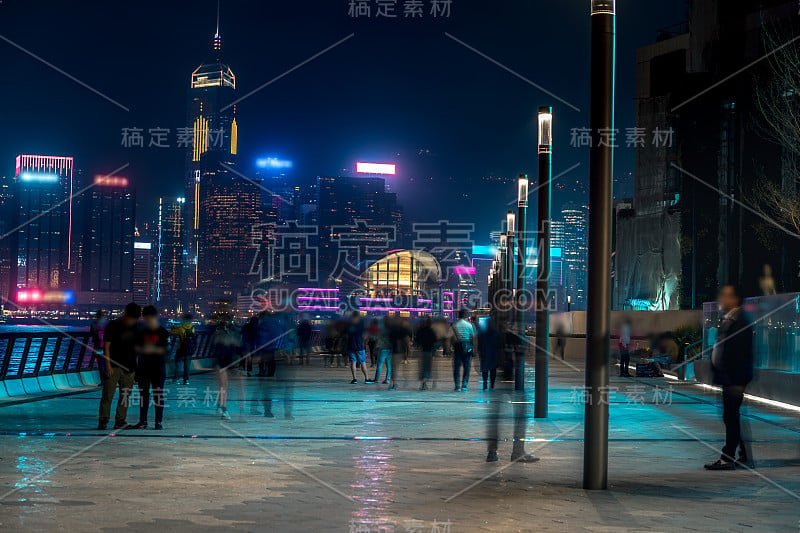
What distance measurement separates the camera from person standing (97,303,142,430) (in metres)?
13.7

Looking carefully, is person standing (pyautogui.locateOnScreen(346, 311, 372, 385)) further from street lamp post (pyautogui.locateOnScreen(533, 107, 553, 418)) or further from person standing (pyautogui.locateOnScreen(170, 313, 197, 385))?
street lamp post (pyautogui.locateOnScreen(533, 107, 553, 418))

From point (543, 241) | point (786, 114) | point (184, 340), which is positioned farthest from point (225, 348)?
point (786, 114)

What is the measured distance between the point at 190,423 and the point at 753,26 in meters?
38.3

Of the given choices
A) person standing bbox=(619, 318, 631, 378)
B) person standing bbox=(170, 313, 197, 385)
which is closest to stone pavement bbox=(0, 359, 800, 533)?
person standing bbox=(170, 313, 197, 385)

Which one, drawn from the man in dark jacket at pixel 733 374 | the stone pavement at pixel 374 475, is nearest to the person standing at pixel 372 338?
the stone pavement at pixel 374 475

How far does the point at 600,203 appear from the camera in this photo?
9023 mm

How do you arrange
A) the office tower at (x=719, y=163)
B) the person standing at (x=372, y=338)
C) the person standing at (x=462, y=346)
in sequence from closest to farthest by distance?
the person standing at (x=462, y=346), the person standing at (x=372, y=338), the office tower at (x=719, y=163)

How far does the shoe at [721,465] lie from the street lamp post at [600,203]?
2046mm

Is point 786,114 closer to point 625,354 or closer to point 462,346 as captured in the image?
point 625,354

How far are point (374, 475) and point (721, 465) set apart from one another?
3538mm

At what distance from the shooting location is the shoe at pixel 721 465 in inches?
407

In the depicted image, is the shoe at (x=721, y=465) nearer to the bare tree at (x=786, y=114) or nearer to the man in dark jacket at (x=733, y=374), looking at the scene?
the man in dark jacket at (x=733, y=374)

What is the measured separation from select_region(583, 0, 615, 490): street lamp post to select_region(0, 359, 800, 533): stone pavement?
1022mm

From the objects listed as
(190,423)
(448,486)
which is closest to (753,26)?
(190,423)
